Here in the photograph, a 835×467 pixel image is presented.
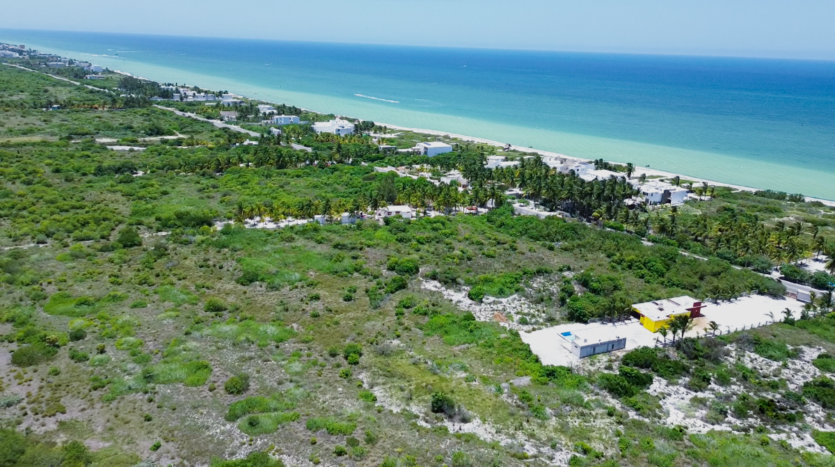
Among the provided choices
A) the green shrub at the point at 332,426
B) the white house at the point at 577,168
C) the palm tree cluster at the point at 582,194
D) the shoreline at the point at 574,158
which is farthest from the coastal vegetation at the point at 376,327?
the white house at the point at 577,168

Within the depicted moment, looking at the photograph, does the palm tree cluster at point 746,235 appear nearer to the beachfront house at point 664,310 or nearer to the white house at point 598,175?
the white house at point 598,175

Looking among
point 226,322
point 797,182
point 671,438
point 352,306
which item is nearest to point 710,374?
point 671,438

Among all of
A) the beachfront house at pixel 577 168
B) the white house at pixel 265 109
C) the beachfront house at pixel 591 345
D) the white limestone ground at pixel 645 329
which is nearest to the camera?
→ the beachfront house at pixel 591 345

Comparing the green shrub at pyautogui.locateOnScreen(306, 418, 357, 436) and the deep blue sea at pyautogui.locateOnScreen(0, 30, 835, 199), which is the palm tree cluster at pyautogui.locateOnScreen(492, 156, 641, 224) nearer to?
the deep blue sea at pyautogui.locateOnScreen(0, 30, 835, 199)

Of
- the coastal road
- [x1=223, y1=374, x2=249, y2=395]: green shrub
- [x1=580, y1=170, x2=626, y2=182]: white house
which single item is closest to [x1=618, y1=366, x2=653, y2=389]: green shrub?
[x1=223, y1=374, x2=249, y2=395]: green shrub

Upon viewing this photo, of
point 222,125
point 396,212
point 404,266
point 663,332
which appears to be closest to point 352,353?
point 404,266

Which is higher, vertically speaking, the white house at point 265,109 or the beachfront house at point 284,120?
the white house at point 265,109
